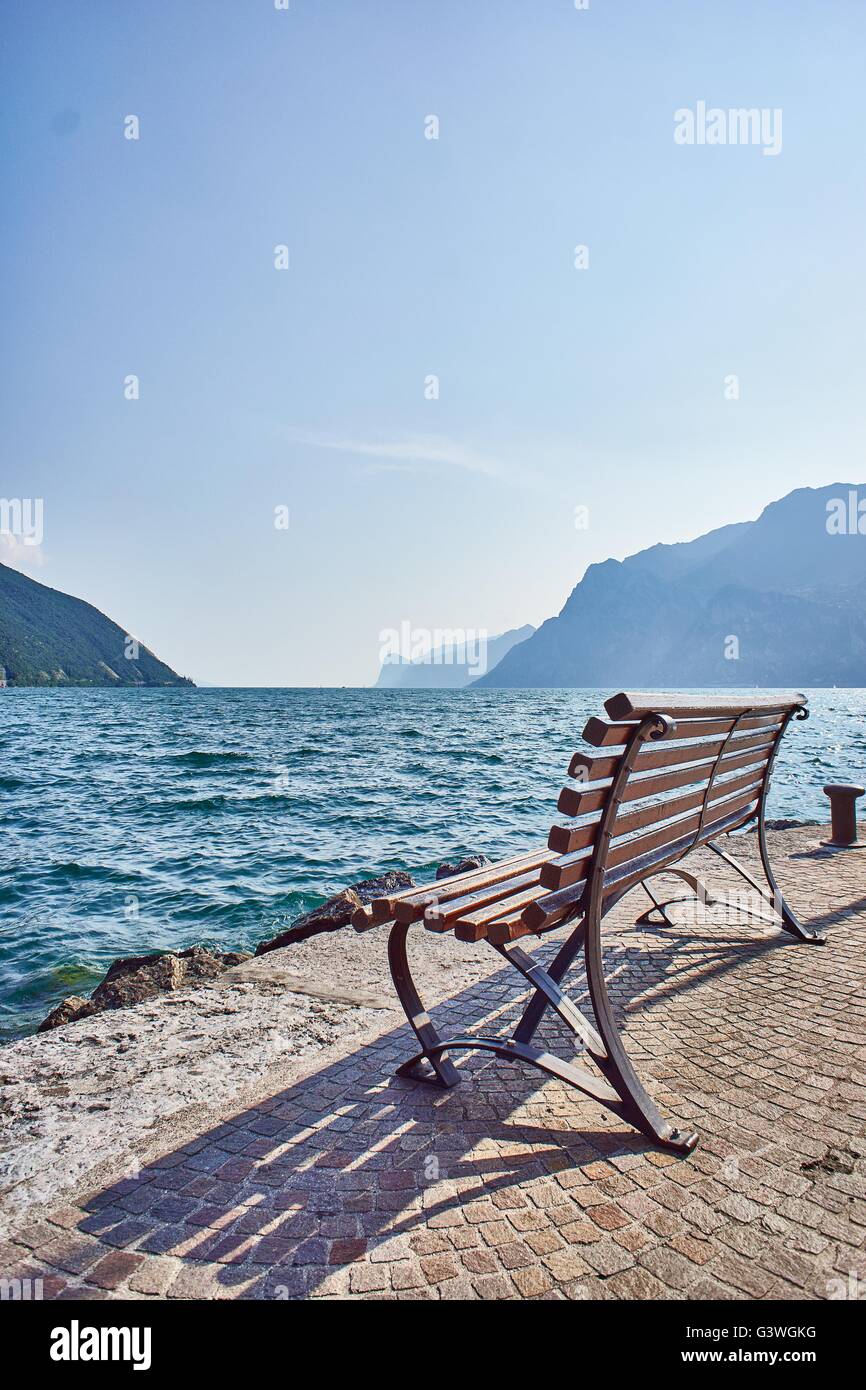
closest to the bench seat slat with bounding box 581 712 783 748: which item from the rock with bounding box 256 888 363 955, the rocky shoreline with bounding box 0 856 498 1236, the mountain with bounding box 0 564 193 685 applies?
the rocky shoreline with bounding box 0 856 498 1236

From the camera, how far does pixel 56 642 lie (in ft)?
490

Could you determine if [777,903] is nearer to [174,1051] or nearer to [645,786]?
[645,786]

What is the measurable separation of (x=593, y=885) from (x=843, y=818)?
6.73 metres

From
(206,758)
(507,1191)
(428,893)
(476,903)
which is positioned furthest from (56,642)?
(507,1191)

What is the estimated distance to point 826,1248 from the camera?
2215mm

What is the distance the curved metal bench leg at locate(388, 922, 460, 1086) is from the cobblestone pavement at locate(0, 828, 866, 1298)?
0.08 meters

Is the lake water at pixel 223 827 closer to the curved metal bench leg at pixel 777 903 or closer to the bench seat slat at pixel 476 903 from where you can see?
the bench seat slat at pixel 476 903

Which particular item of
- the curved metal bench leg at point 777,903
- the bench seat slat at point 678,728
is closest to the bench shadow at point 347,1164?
the bench seat slat at point 678,728

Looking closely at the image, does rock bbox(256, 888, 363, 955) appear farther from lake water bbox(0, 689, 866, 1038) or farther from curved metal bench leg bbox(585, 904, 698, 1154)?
curved metal bench leg bbox(585, 904, 698, 1154)

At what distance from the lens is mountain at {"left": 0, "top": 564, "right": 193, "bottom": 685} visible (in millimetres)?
142000

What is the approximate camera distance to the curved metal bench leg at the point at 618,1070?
9.12ft
